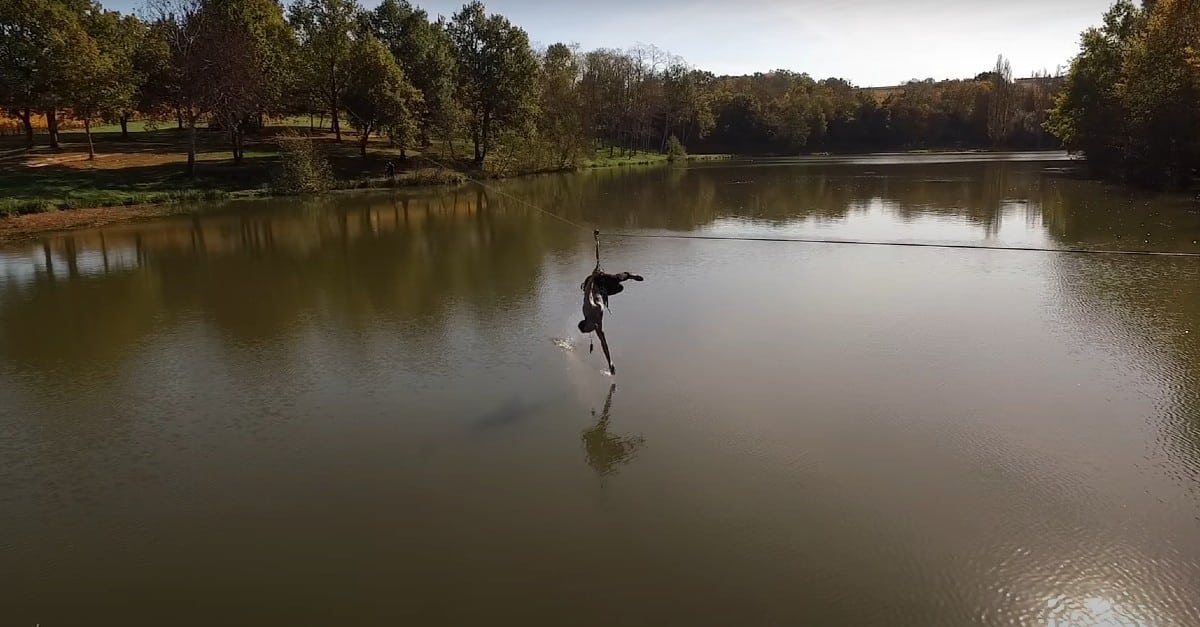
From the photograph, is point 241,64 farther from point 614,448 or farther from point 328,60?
point 614,448

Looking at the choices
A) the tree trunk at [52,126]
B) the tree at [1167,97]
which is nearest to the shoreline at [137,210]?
the tree trunk at [52,126]

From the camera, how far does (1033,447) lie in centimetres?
787

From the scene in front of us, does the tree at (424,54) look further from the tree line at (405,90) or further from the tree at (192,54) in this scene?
the tree at (192,54)

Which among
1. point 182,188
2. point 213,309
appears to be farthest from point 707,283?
point 182,188

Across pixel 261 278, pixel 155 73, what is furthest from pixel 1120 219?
pixel 155 73

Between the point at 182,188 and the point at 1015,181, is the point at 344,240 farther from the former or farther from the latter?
the point at 1015,181

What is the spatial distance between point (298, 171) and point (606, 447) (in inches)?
1349

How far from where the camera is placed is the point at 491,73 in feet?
171

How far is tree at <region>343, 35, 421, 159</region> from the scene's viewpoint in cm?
4366

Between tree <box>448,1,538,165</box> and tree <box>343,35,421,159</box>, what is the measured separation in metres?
7.32

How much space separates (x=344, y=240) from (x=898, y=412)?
64.7 ft

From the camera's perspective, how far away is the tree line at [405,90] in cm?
3591

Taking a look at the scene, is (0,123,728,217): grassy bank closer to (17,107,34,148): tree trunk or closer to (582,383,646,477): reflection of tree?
(17,107,34,148): tree trunk

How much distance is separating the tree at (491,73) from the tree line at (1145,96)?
36151 millimetres
